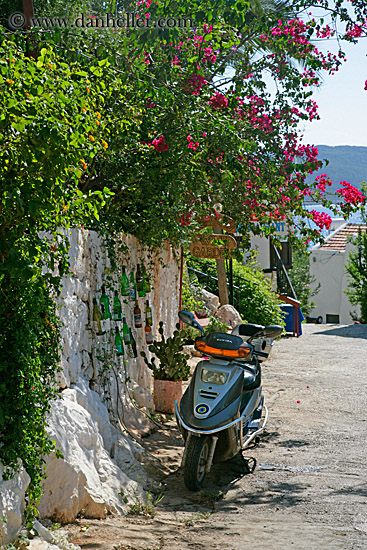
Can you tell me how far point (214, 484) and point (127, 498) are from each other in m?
1.05

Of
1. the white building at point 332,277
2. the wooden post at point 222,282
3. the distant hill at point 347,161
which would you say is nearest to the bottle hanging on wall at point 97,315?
the wooden post at point 222,282

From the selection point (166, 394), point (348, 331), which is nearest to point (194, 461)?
point (166, 394)

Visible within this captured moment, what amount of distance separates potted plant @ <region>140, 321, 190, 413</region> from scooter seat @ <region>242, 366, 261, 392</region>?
1366 millimetres

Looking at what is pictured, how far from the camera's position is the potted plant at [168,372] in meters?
7.61

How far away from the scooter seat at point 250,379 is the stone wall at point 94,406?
1.14 metres

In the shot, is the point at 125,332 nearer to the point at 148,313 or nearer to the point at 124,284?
the point at 124,284

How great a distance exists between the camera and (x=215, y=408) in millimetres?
5281

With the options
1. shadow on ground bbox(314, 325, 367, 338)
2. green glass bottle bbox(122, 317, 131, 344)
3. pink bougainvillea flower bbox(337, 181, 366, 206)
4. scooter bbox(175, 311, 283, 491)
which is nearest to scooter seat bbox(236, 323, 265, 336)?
scooter bbox(175, 311, 283, 491)

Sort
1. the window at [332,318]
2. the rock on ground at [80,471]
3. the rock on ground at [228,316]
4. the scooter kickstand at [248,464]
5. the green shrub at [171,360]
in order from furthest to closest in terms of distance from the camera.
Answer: the window at [332,318]
the rock on ground at [228,316]
the green shrub at [171,360]
the scooter kickstand at [248,464]
the rock on ground at [80,471]

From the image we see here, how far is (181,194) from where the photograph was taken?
7504 millimetres

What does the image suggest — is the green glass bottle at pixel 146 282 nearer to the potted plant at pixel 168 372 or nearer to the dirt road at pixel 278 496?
the potted plant at pixel 168 372

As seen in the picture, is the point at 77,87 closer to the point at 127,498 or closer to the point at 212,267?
the point at 127,498

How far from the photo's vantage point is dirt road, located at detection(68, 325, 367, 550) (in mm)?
4129

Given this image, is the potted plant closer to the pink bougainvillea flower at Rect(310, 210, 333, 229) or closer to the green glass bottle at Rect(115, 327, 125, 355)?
the green glass bottle at Rect(115, 327, 125, 355)
